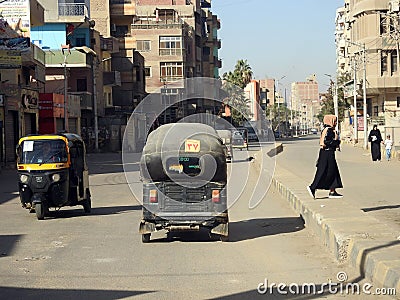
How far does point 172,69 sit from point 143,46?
4420mm

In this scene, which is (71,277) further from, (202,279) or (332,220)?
(332,220)

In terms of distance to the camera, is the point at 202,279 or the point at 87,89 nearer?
the point at 202,279

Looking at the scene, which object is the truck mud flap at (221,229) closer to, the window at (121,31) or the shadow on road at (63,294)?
the shadow on road at (63,294)

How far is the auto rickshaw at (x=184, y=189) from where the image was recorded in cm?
1164

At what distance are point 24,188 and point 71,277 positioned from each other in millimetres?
6598

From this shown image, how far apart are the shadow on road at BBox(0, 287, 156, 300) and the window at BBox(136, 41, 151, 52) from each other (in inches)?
3072

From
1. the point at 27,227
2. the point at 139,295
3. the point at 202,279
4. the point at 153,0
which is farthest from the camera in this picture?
the point at 153,0

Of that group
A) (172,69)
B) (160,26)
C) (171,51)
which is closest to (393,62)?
(172,69)

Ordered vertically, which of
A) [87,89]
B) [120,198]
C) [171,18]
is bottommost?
[120,198]

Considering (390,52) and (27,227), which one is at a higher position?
(390,52)

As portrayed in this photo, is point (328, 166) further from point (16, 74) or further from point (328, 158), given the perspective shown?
point (16, 74)

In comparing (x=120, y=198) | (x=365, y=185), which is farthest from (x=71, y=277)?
(x=365, y=185)

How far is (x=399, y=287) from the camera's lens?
23.5 ft

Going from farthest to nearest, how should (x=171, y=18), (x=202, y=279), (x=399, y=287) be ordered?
(x=171, y=18) < (x=202, y=279) < (x=399, y=287)
